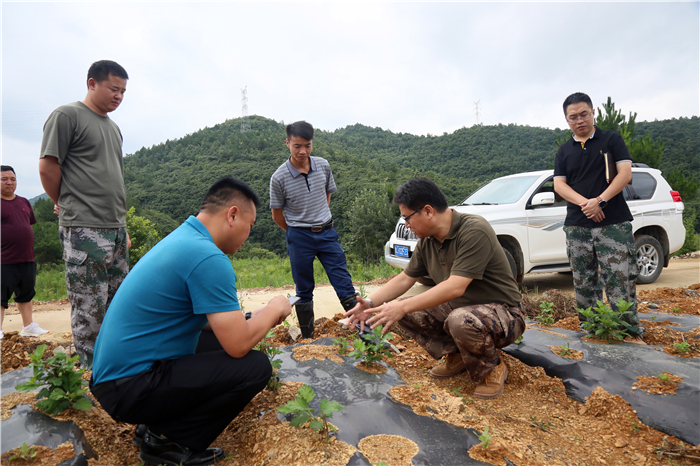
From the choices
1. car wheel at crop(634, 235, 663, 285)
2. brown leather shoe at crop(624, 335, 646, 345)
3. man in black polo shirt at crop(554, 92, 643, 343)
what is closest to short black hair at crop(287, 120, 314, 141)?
man in black polo shirt at crop(554, 92, 643, 343)

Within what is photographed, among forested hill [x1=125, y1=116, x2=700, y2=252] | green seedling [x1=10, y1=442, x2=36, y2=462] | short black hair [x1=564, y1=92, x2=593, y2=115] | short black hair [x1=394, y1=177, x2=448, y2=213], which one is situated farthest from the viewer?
forested hill [x1=125, y1=116, x2=700, y2=252]

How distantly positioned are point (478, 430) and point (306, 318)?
1.88 meters

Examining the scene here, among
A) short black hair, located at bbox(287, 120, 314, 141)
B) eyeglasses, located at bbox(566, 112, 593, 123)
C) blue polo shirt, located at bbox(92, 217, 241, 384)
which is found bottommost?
blue polo shirt, located at bbox(92, 217, 241, 384)

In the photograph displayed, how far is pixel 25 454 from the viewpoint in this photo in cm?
176

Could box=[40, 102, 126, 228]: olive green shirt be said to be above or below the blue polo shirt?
above

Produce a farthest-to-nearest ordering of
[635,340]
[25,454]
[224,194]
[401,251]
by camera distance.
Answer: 1. [401,251]
2. [635,340]
3. [224,194]
4. [25,454]

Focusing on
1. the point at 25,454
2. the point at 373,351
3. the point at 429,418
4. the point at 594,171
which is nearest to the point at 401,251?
the point at 594,171

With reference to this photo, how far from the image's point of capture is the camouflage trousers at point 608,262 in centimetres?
342

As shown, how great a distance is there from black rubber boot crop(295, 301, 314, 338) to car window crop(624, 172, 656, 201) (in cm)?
559

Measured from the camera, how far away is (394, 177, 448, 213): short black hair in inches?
105

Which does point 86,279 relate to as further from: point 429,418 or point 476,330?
point 476,330

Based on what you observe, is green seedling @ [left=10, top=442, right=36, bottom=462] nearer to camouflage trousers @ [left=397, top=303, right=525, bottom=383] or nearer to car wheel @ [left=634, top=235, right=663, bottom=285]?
camouflage trousers @ [left=397, top=303, right=525, bottom=383]

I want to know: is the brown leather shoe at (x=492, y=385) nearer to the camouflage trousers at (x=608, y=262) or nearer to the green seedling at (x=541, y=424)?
the green seedling at (x=541, y=424)

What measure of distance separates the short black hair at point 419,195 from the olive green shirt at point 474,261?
7.4 inches
